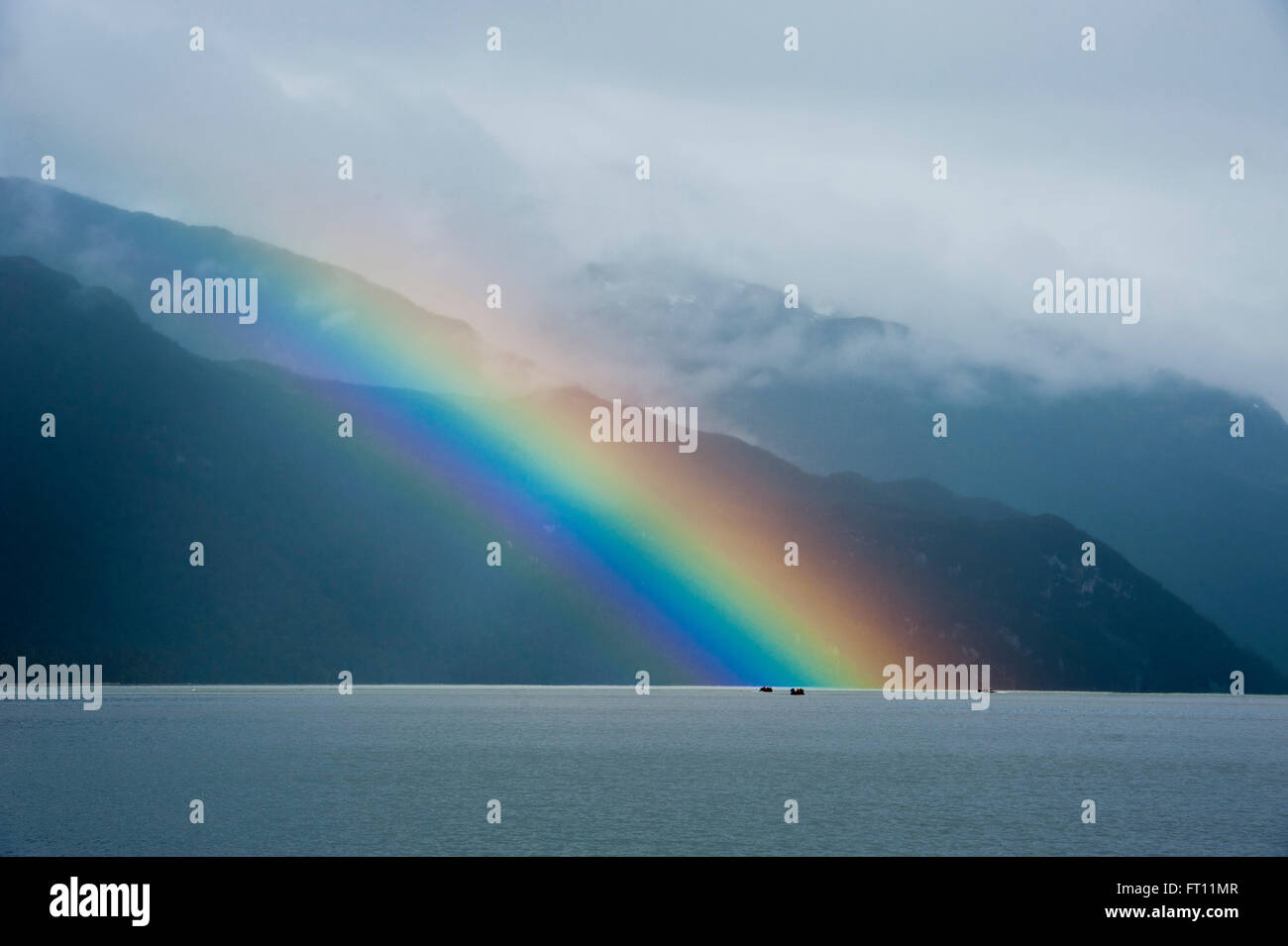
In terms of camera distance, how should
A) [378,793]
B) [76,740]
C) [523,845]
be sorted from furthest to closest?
[76,740], [378,793], [523,845]

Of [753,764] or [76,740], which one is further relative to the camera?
[76,740]
